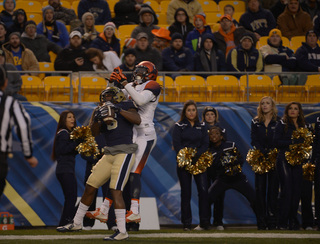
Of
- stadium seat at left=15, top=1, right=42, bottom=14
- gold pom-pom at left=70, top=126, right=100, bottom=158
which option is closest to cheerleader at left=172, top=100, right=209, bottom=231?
gold pom-pom at left=70, top=126, right=100, bottom=158

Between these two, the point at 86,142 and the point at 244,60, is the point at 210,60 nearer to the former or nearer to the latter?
the point at 244,60

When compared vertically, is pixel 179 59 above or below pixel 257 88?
above

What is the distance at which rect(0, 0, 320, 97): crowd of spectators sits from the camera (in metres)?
11.9

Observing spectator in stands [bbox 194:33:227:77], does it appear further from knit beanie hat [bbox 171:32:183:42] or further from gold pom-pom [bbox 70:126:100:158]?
gold pom-pom [bbox 70:126:100:158]

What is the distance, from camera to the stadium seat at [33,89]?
11.2 metres

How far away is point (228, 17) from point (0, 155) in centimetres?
788

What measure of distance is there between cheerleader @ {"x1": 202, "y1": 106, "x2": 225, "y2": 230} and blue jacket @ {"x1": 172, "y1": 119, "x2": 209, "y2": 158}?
412 millimetres

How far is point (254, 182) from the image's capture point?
11109mm

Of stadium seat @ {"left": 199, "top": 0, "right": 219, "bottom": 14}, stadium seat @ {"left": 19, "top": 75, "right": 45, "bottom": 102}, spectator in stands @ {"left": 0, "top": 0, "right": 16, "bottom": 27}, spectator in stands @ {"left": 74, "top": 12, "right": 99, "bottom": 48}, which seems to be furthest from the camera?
stadium seat @ {"left": 199, "top": 0, "right": 219, "bottom": 14}

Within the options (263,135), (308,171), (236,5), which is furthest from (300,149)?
(236,5)

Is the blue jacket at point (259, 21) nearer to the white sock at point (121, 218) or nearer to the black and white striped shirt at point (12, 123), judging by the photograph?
the white sock at point (121, 218)

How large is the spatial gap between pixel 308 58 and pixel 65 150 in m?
5.33

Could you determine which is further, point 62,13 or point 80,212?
point 62,13

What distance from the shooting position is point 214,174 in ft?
33.5
